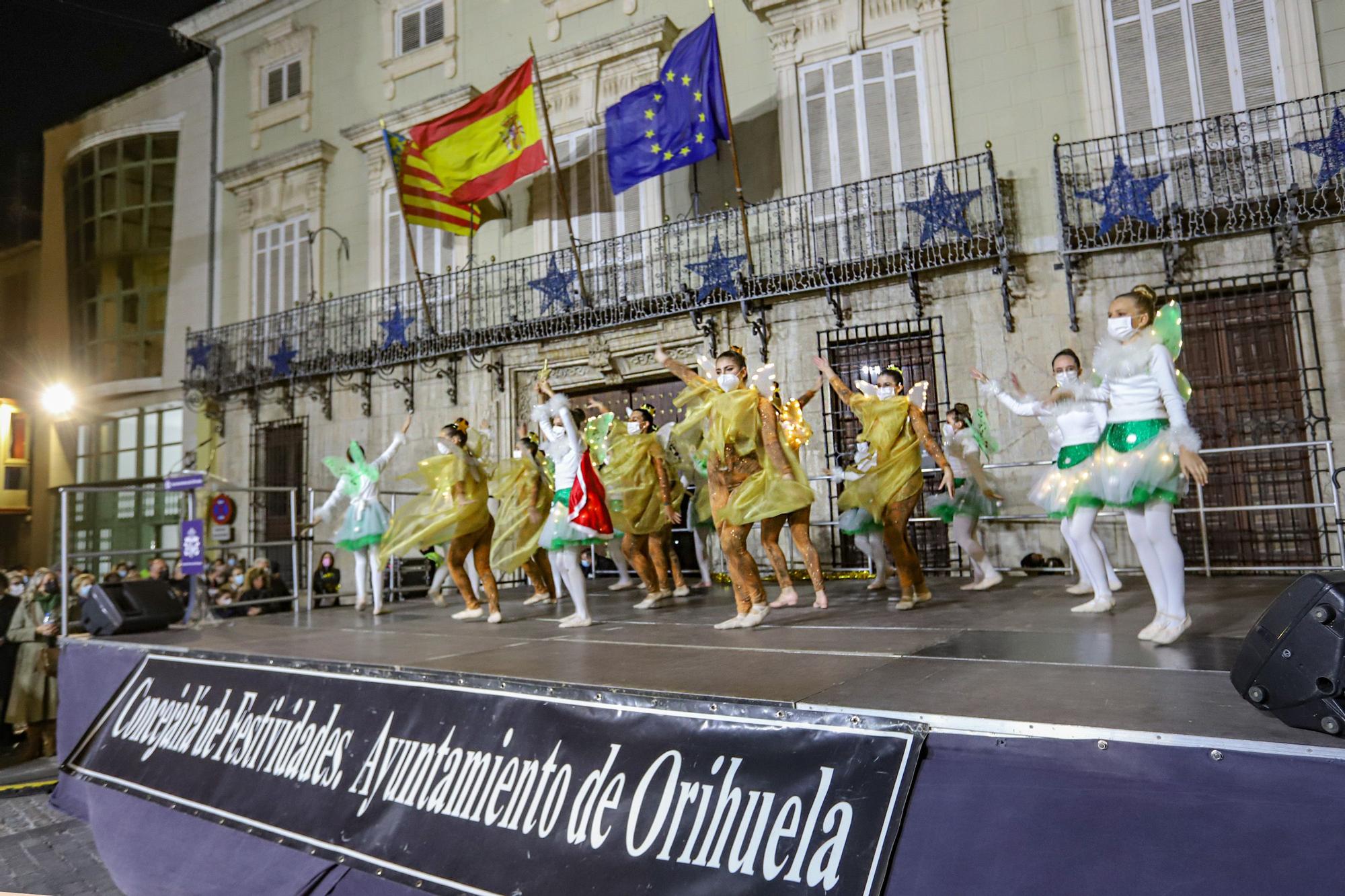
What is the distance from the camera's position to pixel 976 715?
279 cm

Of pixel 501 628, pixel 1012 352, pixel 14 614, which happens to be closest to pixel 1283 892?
pixel 501 628

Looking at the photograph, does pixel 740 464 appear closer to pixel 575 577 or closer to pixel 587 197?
pixel 575 577

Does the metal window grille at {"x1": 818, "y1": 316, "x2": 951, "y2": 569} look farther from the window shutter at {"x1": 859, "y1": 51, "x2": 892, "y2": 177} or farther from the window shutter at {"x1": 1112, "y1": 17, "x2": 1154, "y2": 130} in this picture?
the window shutter at {"x1": 1112, "y1": 17, "x2": 1154, "y2": 130}

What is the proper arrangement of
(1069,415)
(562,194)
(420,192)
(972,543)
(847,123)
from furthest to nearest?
(420,192) → (562,194) → (847,123) → (972,543) → (1069,415)

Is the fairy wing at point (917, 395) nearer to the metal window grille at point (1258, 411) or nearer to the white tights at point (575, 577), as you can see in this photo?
the white tights at point (575, 577)

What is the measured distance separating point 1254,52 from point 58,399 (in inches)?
965

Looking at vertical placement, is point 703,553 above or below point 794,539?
below

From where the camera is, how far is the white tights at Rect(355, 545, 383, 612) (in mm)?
8812

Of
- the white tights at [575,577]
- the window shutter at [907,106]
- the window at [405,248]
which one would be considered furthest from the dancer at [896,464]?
the window at [405,248]

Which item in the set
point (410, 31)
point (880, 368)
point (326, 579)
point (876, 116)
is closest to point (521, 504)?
point (880, 368)

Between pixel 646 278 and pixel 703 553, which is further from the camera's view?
pixel 646 278

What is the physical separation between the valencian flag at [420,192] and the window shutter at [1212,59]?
37.2 feet

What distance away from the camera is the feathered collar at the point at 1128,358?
171 inches

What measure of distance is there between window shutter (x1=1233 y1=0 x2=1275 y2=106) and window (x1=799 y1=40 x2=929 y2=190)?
12.8ft
